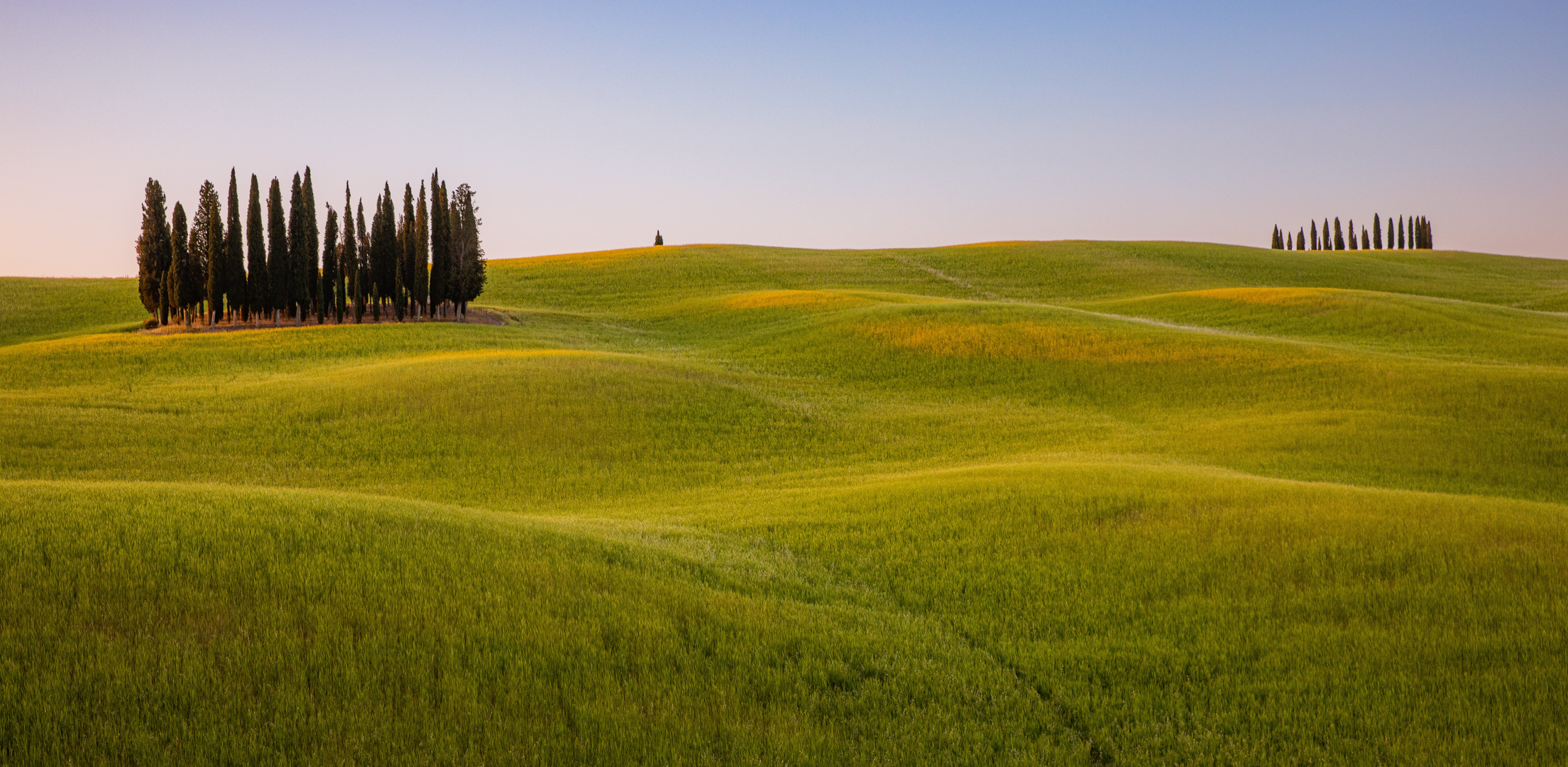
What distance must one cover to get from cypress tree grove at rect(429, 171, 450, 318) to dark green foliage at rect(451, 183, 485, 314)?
602 millimetres

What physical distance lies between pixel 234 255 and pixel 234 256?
58 millimetres

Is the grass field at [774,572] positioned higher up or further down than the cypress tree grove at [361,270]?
further down

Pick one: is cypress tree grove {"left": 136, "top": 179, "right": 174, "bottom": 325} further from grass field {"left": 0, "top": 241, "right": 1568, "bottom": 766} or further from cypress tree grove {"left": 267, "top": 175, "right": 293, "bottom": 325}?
grass field {"left": 0, "top": 241, "right": 1568, "bottom": 766}

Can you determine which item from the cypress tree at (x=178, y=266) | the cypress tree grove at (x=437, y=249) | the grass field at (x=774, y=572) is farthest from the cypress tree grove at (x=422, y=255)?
the grass field at (x=774, y=572)

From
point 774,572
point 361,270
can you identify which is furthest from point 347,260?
point 774,572

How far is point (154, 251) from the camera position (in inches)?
1909

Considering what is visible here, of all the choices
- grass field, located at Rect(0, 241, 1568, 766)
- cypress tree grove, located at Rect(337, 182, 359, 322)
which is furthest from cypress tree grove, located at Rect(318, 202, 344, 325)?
grass field, located at Rect(0, 241, 1568, 766)

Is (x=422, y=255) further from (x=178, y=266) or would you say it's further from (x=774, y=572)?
(x=774, y=572)

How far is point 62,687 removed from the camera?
19.8 ft

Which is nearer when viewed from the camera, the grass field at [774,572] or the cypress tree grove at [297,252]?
the grass field at [774,572]

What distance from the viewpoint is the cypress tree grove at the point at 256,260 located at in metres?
46.4

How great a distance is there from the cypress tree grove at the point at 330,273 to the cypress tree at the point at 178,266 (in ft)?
22.3

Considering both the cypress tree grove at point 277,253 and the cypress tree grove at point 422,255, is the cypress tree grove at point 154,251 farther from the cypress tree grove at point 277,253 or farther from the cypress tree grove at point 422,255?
the cypress tree grove at point 422,255

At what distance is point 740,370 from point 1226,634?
2772 centimetres
